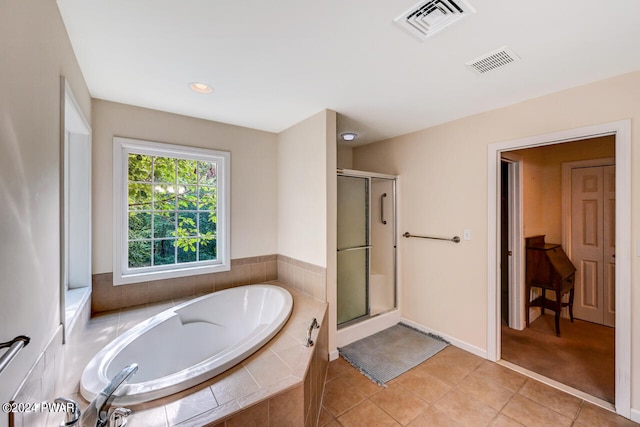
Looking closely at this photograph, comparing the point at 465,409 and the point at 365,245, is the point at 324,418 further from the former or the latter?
the point at 365,245

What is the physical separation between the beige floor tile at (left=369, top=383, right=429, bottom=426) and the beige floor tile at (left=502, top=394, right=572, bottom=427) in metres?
0.55

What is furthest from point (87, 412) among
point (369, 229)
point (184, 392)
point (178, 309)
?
point (369, 229)

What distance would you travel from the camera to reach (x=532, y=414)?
5.82 ft

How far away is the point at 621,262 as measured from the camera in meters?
1.74

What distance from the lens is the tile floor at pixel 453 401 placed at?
1.72 m

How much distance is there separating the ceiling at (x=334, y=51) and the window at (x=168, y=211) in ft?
1.68

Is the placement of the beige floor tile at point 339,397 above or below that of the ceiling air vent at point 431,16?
below

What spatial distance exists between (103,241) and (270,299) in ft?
4.85

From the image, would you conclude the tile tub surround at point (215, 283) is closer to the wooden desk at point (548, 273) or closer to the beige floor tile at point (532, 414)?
the beige floor tile at point (532, 414)

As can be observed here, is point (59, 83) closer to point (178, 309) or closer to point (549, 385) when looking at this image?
point (178, 309)

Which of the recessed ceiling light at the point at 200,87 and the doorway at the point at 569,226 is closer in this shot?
the recessed ceiling light at the point at 200,87

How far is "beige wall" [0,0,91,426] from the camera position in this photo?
0.80 metres

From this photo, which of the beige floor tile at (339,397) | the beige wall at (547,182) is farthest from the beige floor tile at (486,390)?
the beige wall at (547,182)

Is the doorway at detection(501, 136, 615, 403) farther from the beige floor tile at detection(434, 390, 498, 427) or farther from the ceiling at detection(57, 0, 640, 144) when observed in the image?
the ceiling at detection(57, 0, 640, 144)
